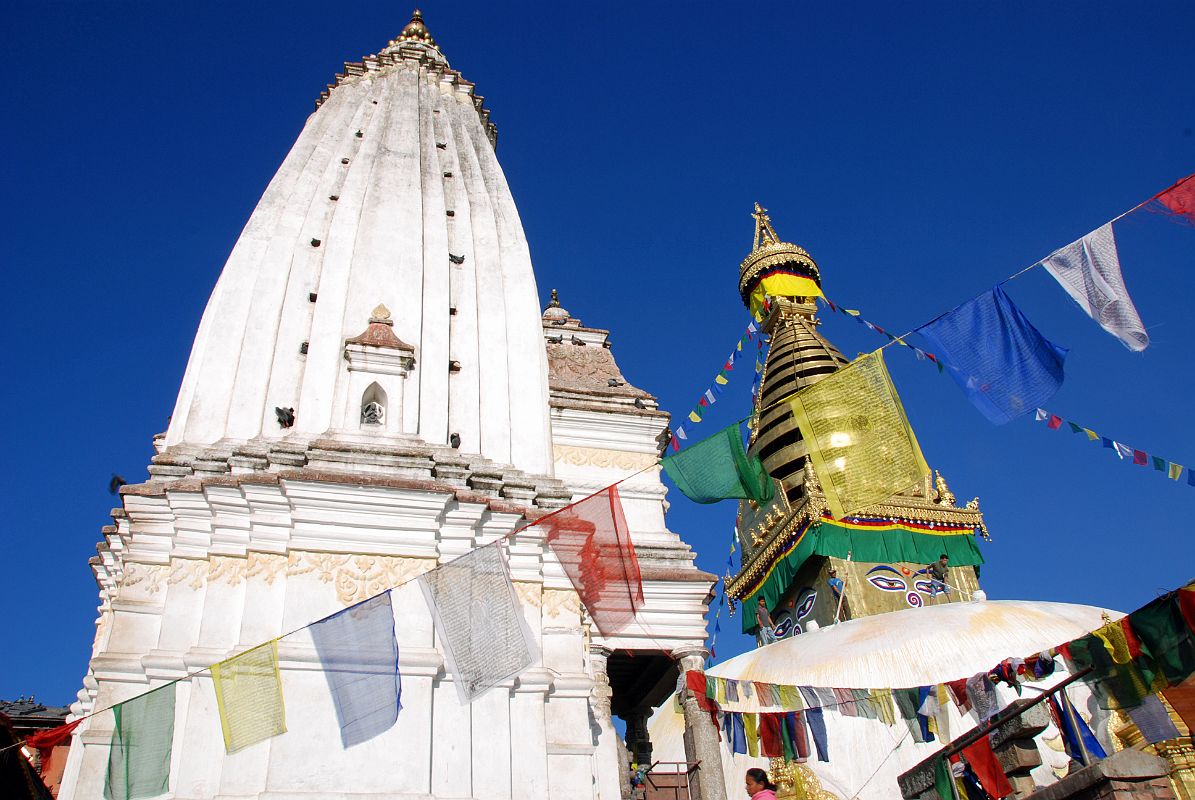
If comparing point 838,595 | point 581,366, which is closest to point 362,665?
point 581,366

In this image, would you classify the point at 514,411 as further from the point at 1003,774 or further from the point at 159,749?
the point at 1003,774

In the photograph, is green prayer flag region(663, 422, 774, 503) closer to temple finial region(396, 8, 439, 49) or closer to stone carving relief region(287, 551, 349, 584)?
stone carving relief region(287, 551, 349, 584)

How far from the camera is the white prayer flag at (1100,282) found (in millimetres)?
8195

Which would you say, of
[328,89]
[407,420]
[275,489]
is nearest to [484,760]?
[275,489]

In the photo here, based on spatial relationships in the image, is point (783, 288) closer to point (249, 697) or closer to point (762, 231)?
point (762, 231)

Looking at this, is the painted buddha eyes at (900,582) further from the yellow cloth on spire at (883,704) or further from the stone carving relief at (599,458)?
the yellow cloth on spire at (883,704)

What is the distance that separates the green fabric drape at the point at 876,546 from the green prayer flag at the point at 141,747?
1881 cm

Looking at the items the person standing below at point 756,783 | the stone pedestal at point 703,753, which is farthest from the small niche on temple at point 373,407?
the person standing below at point 756,783

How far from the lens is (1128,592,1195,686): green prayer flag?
7652mm

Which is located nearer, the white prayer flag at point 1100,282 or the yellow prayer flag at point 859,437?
the white prayer flag at point 1100,282

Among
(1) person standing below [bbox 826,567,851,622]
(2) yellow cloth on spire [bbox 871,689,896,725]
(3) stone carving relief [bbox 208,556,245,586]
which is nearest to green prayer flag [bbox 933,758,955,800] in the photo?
(2) yellow cloth on spire [bbox 871,689,896,725]

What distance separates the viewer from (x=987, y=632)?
1541 cm

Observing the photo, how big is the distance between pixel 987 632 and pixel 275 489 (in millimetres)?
11969

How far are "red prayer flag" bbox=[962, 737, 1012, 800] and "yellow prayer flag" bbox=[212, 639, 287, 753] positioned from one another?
25.1ft
